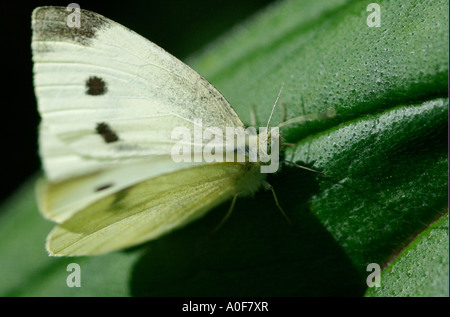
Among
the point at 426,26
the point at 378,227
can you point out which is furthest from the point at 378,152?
the point at 426,26

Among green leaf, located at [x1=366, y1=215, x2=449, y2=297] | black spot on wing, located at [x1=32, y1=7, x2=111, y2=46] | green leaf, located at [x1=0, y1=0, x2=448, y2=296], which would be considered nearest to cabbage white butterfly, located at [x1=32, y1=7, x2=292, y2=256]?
black spot on wing, located at [x1=32, y1=7, x2=111, y2=46]

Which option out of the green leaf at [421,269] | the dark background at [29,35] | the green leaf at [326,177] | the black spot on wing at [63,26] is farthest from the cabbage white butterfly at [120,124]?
the dark background at [29,35]

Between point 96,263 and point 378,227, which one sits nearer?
point 378,227

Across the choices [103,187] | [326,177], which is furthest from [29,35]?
[326,177]

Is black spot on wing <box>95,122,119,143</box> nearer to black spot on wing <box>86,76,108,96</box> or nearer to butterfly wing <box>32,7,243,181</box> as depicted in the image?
butterfly wing <box>32,7,243,181</box>

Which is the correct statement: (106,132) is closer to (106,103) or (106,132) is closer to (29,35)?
(106,103)

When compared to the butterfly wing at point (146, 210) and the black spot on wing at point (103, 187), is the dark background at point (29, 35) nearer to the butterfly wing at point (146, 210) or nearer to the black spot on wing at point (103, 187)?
the black spot on wing at point (103, 187)
